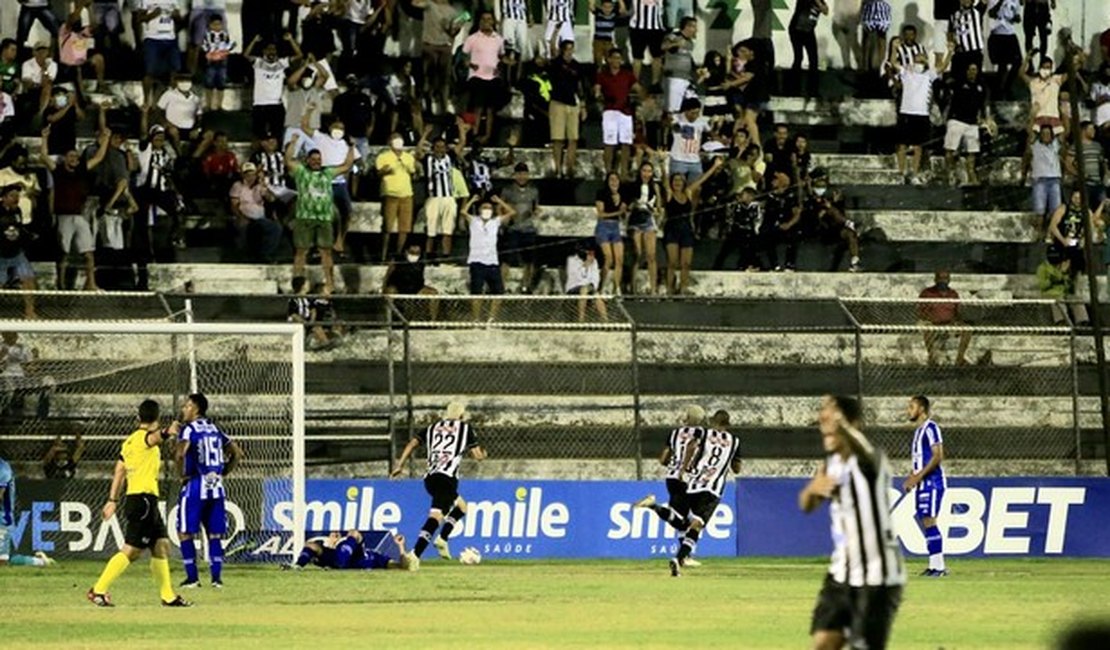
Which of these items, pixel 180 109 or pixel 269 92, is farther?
pixel 269 92

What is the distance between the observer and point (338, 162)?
38.4m

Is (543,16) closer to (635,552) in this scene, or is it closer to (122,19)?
(122,19)

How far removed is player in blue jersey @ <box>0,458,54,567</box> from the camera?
3070cm

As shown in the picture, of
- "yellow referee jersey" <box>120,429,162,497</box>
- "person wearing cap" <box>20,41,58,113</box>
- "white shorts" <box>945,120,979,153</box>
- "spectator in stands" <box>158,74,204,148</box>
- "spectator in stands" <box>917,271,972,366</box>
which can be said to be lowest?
"yellow referee jersey" <box>120,429,162,497</box>

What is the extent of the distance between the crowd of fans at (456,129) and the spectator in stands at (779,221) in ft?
0.13

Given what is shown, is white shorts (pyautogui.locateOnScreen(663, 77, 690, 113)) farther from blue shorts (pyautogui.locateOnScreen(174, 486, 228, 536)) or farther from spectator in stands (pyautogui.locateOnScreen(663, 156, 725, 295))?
blue shorts (pyautogui.locateOnScreen(174, 486, 228, 536))

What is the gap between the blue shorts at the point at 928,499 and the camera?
29625mm

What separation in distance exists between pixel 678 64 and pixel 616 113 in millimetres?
2264

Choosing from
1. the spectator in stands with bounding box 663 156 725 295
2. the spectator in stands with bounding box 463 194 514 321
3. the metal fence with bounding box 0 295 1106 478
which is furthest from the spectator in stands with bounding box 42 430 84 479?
the spectator in stands with bounding box 663 156 725 295

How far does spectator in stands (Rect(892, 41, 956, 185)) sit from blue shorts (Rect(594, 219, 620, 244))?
6883 millimetres

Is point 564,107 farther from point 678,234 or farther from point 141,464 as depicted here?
point 141,464

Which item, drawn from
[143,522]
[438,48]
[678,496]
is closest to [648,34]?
[438,48]

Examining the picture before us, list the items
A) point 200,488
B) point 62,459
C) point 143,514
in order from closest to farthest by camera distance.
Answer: point 143,514
point 200,488
point 62,459

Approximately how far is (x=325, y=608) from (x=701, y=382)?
43.6 ft
